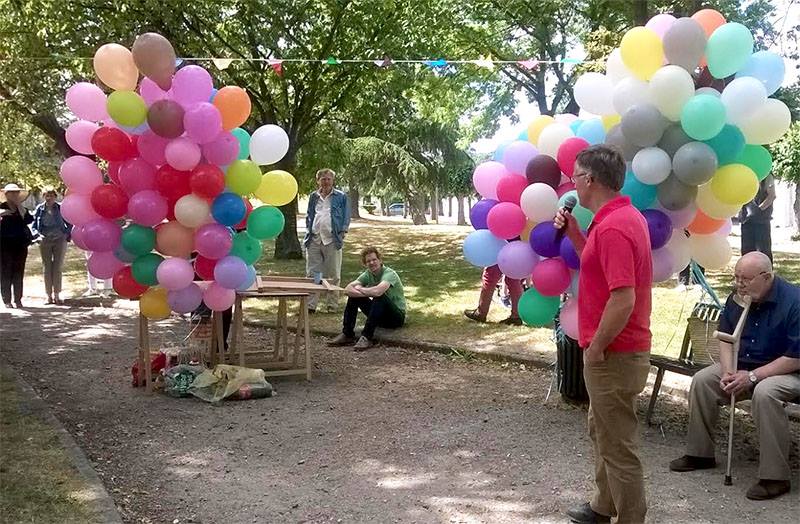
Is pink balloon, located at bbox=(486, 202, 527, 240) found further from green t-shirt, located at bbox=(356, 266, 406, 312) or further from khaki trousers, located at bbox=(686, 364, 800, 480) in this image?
green t-shirt, located at bbox=(356, 266, 406, 312)

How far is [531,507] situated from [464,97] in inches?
877

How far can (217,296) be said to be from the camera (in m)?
5.92

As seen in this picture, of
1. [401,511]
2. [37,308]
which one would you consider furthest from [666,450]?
[37,308]

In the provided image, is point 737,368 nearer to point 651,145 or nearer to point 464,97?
point 651,145

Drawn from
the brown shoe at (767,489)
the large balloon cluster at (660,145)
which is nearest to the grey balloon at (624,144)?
the large balloon cluster at (660,145)

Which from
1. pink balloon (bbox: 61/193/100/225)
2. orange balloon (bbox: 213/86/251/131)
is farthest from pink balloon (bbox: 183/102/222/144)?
pink balloon (bbox: 61/193/100/225)

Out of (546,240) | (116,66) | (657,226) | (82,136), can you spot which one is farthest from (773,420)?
(82,136)

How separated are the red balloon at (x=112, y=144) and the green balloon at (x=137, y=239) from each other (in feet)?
1.82

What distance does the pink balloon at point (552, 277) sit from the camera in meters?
4.56

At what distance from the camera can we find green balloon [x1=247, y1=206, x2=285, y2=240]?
595 cm

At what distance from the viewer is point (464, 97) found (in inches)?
981

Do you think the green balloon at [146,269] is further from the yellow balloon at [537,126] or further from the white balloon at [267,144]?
the yellow balloon at [537,126]

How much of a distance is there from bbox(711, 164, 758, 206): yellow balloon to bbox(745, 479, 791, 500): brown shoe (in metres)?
1.68

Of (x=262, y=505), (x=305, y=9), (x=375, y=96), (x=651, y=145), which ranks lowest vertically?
(x=262, y=505)
